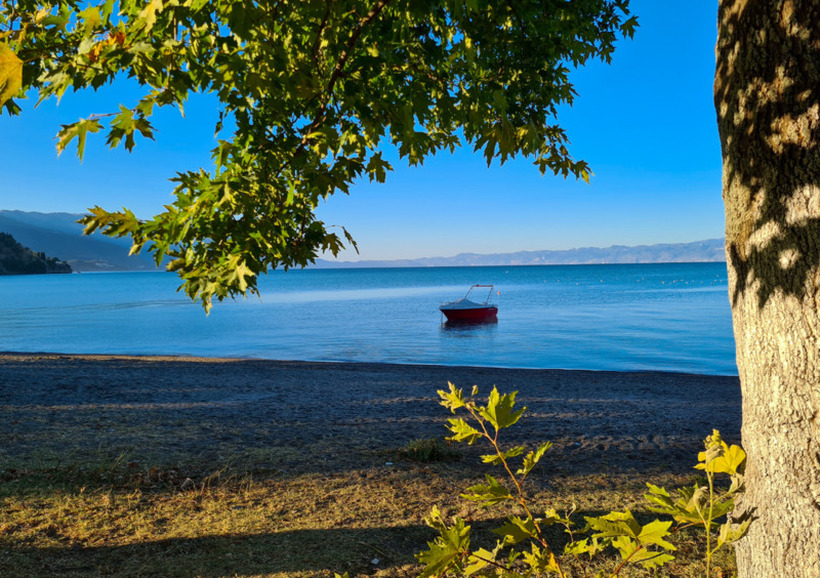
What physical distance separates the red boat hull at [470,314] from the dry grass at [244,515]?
95.8 feet

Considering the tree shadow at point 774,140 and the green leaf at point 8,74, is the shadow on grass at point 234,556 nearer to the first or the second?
the tree shadow at point 774,140

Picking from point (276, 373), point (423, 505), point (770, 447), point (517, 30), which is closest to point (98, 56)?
point (517, 30)

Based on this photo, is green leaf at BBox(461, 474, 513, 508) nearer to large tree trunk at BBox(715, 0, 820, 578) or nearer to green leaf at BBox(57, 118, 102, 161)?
large tree trunk at BBox(715, 0, 820, 578)

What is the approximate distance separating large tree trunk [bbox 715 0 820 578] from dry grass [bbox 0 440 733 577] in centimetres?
197

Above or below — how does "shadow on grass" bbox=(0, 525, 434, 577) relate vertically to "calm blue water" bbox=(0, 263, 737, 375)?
above

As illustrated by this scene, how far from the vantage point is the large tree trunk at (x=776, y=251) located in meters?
2.19

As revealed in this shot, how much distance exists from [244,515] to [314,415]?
483cm

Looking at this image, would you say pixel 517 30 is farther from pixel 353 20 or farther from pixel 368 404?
pixel 368 404

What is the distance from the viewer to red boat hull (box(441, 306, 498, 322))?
118 feet

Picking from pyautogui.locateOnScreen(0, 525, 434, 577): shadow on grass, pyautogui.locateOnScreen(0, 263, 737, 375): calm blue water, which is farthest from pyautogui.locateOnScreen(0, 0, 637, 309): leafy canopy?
pyautogui.locateOnScreen(0, 263, 737, 375): calm blue water

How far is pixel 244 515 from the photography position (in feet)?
16.5

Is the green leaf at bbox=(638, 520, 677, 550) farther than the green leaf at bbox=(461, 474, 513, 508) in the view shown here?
No

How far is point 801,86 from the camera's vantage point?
7.21 feet

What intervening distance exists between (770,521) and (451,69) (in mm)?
2888
